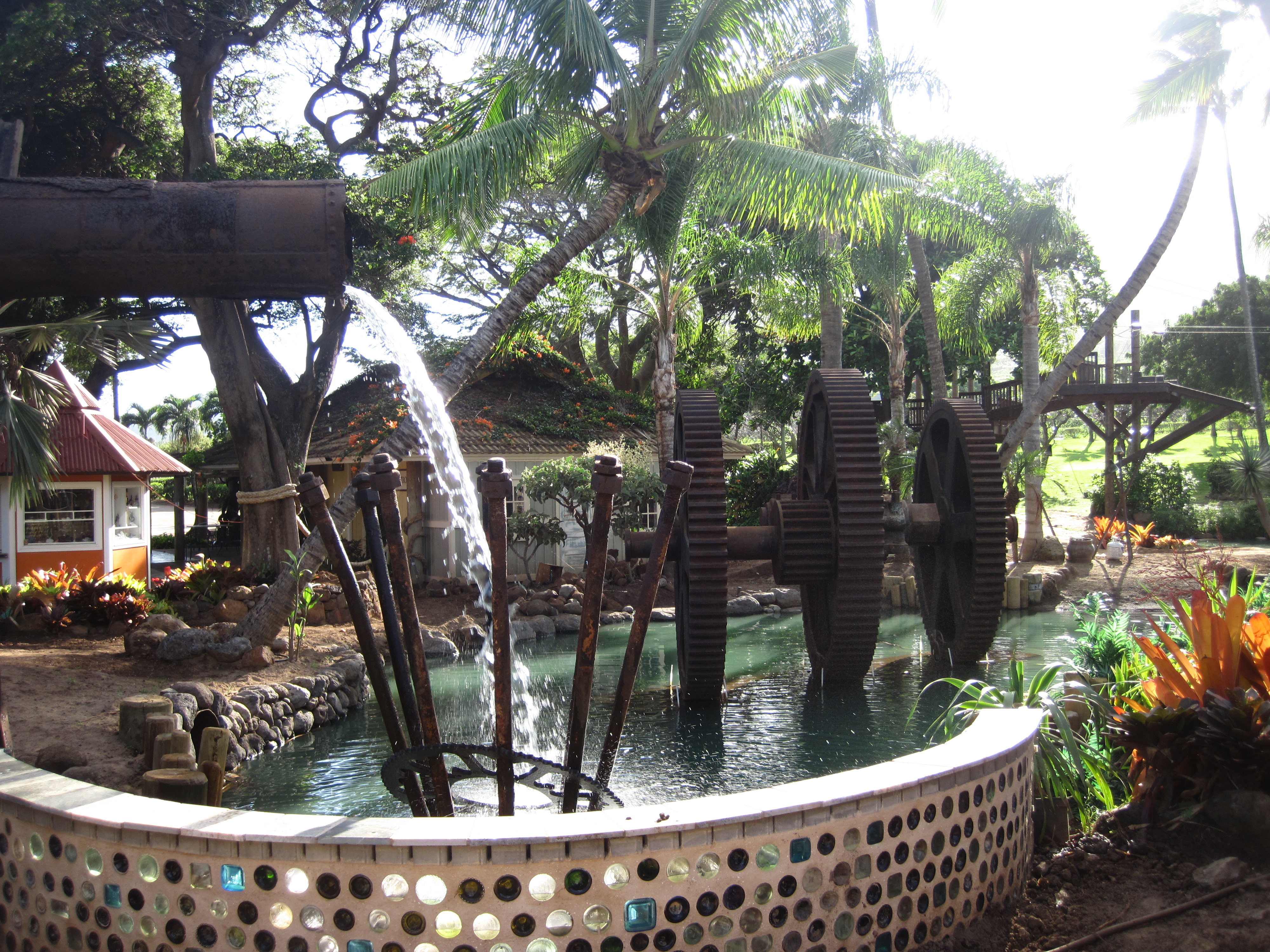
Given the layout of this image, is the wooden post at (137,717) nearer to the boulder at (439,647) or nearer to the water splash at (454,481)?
the water splash at (454,481)

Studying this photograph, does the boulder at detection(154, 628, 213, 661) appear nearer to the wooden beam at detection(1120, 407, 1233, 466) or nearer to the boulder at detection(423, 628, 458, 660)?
the boulder at detection(423, 628, 458, 660)

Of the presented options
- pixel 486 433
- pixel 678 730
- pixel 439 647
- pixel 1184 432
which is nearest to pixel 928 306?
pixel 486 433

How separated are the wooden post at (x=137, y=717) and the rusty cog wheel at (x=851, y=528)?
4.85 meters

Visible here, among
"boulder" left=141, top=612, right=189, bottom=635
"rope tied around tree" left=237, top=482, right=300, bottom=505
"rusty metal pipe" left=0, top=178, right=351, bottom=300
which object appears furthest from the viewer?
"rope tied around tree" left=237, top=482, right=300, bottom=505

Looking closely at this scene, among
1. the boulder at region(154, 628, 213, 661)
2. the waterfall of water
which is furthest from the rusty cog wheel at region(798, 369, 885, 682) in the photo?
the boulder at region(154, 628, 213, 661)

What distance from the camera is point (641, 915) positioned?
2.71 metres

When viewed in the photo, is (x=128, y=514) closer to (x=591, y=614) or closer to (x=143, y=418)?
(x=591, y=614)

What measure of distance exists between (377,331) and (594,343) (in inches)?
554

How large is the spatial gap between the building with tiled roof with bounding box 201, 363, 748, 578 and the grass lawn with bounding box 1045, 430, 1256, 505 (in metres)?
15.8

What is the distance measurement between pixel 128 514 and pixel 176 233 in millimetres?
13159

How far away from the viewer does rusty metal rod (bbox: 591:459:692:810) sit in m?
3.87

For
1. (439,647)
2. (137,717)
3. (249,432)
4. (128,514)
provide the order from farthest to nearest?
(249,432)
(128,514)
(439,647)
(137,717)

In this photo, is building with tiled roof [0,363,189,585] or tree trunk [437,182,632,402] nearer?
tree trunk [437,182,632,402]

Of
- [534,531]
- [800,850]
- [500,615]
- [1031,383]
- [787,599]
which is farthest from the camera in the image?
[1031,383]
